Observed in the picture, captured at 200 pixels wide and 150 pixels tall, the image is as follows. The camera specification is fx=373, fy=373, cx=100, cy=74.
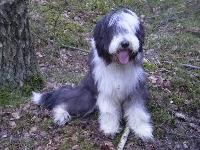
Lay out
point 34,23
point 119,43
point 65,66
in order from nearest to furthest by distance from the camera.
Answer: point 119,43, point 65,66, point 34,23

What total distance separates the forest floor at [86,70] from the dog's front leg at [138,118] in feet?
0.30

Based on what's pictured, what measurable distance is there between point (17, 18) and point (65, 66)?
1.52 meters

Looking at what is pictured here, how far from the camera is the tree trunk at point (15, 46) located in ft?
14.2

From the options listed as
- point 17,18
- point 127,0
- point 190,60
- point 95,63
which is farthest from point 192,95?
point 127,0

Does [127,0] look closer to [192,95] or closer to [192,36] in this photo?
[192,36]

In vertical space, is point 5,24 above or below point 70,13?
above

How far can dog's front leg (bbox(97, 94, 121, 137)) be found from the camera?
4.06 meters

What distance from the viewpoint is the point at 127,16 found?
379 centimetres

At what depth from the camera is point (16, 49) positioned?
4.54 meters

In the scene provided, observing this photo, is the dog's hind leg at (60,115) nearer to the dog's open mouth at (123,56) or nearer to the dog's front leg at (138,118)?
the dog's front leg at (138,118)

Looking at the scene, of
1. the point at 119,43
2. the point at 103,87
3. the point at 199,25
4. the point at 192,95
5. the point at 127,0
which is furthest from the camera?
the point at 127,0

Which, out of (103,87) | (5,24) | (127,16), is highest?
(127,16)

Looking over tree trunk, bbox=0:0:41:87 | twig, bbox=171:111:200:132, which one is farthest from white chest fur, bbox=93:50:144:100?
tree trunk, bbox=0:0:41:87

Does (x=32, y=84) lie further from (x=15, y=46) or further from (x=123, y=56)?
(x=123, y=56)
